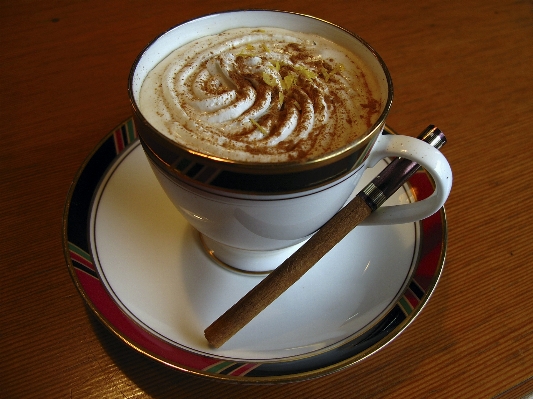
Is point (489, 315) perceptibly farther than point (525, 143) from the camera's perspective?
No

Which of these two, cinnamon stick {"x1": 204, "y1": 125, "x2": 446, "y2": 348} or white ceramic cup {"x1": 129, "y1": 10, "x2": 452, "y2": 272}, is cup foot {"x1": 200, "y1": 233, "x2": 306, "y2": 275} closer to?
white ceramic cup {"x1": 129, "y1": 10, "x2": 452, "y2": 272}

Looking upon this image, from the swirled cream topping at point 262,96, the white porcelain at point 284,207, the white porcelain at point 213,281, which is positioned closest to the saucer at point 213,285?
the white porcelain at point 213,281

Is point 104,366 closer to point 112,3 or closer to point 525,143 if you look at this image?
point 525,143

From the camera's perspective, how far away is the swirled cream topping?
0.77 meters

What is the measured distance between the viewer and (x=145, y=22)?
5.37ft

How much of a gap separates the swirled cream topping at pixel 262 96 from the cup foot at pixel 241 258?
263 mm

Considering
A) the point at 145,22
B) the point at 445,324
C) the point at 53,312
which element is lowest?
the point at 53,312

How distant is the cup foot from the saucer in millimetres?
13

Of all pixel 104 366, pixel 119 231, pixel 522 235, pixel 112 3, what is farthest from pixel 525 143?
pixel 112 3

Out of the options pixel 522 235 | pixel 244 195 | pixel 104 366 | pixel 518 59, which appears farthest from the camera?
pixel 518 59

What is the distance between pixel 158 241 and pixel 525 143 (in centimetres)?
110

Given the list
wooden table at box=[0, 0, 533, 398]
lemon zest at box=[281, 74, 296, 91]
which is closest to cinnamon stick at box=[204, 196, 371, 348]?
wooden table at box=[0, 0, 533, 398]

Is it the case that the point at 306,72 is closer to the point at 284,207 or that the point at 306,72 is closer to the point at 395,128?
the point at 284,207

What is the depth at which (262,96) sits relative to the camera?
87cm
